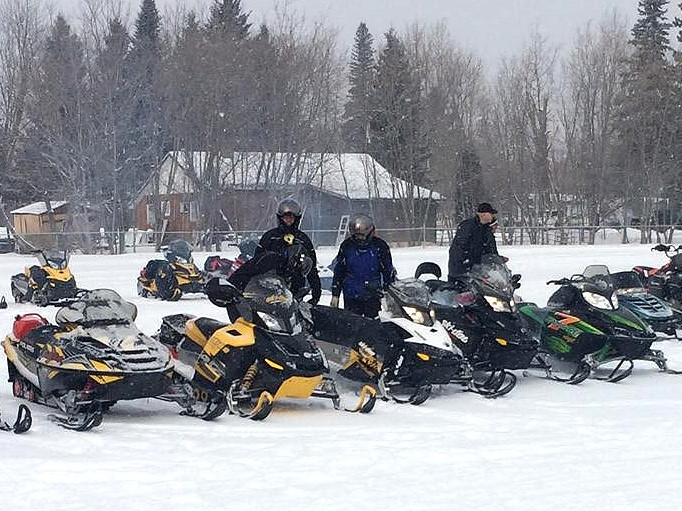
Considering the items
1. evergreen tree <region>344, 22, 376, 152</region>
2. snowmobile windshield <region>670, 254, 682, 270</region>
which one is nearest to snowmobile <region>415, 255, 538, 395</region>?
snowmobile windshield <region>670, 254, 682, 270</region>

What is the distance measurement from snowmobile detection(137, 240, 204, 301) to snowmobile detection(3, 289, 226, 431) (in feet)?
32.0

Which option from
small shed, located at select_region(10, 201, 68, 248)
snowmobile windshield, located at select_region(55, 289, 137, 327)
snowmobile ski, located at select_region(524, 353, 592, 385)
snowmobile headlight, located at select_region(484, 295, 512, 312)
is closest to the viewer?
snowmobile windshield, located at select_region(55, 289, 137, 327)

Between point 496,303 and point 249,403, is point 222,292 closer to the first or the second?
point 249,403

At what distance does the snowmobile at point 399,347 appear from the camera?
8.96m

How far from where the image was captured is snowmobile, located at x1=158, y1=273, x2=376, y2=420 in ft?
26.6

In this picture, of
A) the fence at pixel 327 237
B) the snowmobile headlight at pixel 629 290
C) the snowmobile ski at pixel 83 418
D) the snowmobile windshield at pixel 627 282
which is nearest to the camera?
the snowmobile ski at pixel 83 418

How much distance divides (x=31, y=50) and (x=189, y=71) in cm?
869

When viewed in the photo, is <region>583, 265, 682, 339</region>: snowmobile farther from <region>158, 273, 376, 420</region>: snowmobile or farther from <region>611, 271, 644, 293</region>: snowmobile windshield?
<region>158, 273, 376, 420</region>: snowmobile

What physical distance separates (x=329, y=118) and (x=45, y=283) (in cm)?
2891

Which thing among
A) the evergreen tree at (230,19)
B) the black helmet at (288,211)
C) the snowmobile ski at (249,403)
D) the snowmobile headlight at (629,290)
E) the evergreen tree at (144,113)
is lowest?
the snowmobile ski at (249,403)

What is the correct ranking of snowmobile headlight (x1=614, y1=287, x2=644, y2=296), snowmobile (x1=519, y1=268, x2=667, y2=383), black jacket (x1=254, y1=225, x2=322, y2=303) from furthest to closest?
snowmobile headlight (x1=614, y1=287, x2=644, y2=296), snowmobile (x1=519, y1=268, x2=667, y2=383), black jacket (x1=254, y1=225, x2=322, y2=303)

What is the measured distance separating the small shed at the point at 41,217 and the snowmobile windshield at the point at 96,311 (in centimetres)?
3733

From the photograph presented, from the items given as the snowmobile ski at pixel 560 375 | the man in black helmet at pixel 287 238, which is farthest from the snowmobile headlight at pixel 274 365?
the snowmobile ski at pixel 560 375

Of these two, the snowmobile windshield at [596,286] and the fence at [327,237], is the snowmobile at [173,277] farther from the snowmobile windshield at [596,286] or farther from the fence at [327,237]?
the fence at [327,237]
